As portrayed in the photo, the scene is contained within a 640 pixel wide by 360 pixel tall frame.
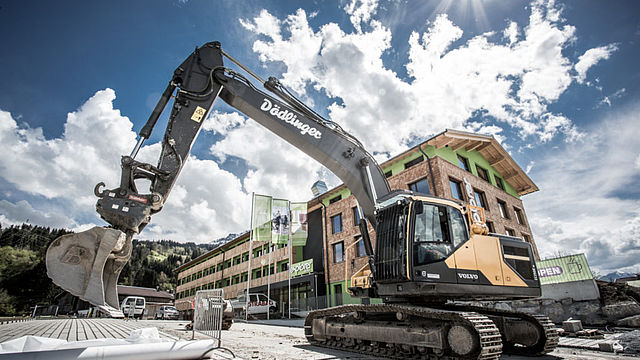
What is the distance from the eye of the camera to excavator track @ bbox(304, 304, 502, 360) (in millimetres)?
4402

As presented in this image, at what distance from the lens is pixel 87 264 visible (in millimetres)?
3852

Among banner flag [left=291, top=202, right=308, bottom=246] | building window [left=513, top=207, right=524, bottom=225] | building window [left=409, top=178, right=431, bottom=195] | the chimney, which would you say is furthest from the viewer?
the chimney

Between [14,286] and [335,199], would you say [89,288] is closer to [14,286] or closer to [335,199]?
[335,199]

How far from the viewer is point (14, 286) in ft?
118

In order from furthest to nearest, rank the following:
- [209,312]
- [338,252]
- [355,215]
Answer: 1. [338,252]
2. [355,215]
3. [209,312]

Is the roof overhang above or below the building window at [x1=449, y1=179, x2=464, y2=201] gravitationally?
above

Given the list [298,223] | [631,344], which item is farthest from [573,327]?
[298,223]

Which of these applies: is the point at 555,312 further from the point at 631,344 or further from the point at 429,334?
the point at 429,334

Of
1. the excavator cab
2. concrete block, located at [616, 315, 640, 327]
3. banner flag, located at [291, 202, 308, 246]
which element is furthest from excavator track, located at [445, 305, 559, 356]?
banner flag, located at [291, 202, 308, 246]

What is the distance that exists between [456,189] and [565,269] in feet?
22.3

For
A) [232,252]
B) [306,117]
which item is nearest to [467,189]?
[306,117]

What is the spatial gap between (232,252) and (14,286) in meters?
25.0

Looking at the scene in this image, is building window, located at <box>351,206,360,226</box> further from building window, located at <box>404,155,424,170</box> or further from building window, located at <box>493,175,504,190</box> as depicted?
building window, located at <box>493,175,504,190</box>

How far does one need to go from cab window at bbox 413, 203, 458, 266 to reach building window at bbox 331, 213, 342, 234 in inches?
721
